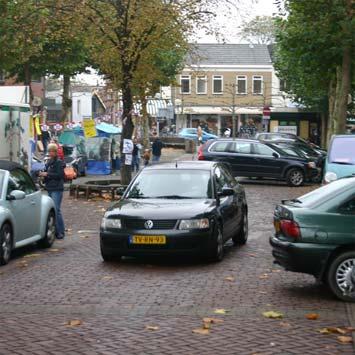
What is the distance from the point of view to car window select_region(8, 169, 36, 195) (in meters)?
12.0

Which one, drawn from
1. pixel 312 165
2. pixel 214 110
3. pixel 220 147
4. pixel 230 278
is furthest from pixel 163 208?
pixel 214 110

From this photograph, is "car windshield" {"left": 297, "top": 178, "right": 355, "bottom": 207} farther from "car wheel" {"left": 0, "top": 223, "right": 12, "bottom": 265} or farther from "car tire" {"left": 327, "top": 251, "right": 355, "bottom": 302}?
"car wheel" {"left": 0, "top": 223, "right": 12, "bottom": 265}

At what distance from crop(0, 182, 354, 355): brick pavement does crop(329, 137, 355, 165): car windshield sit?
535 cm

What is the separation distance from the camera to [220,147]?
28.3 meters

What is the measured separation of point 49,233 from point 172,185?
8.49ft

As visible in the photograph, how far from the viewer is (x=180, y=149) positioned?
178ft

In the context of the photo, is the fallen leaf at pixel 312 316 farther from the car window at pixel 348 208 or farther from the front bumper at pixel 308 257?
the car window at pixel 348 208

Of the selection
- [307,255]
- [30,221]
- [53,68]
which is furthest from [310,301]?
[53,68]

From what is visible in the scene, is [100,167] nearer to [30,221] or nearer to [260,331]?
[30,221]

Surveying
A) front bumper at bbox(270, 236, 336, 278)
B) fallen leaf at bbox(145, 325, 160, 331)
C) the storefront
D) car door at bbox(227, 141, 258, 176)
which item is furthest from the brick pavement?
the storefront

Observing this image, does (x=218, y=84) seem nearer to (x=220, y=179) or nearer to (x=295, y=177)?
(x=295, y=177)

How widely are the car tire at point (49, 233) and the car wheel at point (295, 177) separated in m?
15.1

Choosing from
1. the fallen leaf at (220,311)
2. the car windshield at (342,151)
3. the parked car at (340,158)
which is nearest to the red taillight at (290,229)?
the fallen leaf at (220,311)

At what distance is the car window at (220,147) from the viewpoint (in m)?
28.2
